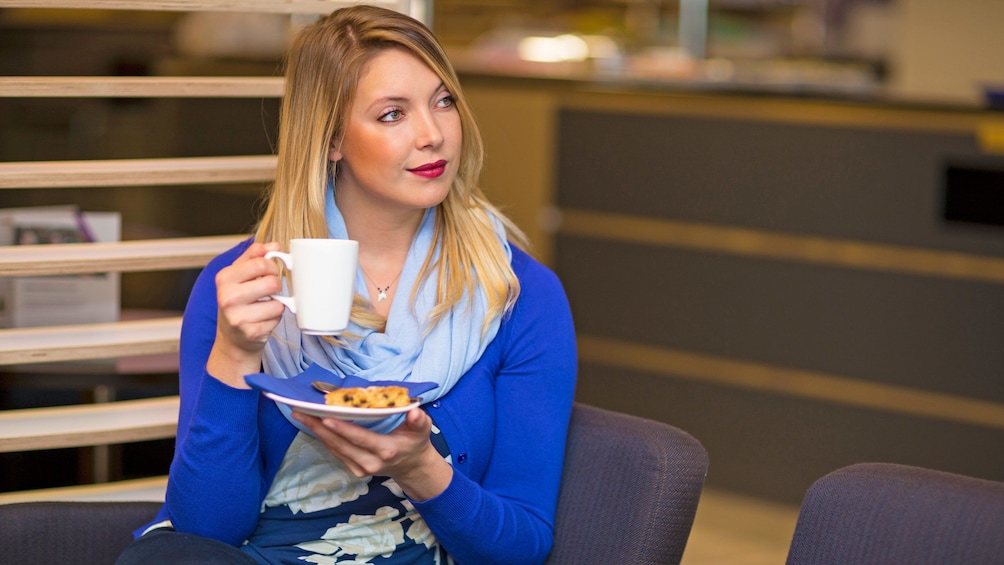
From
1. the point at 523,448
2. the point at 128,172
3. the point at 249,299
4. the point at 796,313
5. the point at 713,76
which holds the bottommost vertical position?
the point at 796,313

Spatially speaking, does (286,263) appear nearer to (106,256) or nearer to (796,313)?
(106,256)

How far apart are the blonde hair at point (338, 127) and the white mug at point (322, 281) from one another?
27 centimetres

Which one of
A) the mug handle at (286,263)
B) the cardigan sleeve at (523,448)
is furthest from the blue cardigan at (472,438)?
the mug handle at (286,263)

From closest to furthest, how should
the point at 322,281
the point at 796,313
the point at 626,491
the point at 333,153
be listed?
1. the point at 322,281
2. the point at 626,491
3. the point at 333,153
4. the point at 796,313

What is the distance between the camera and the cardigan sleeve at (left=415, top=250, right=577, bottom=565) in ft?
4.68

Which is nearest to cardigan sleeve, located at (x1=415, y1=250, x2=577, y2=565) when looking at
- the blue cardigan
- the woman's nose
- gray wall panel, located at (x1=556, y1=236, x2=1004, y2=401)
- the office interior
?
the blue cardigan

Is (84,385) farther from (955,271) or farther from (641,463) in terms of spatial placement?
(955,271)

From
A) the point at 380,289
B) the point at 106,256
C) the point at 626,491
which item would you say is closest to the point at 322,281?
the point at 380,289

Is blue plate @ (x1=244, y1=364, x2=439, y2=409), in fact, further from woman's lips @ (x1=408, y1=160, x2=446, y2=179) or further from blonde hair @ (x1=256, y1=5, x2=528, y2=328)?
woman's lips @ (x1=408, y1=160, x2=446, y2=179)

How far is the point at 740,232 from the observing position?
3.63 meters

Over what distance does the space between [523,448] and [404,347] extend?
0.20 m

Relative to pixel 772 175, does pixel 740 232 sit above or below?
below

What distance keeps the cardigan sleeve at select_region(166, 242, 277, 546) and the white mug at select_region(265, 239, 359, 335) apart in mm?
183

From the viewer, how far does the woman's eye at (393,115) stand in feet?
4.93
